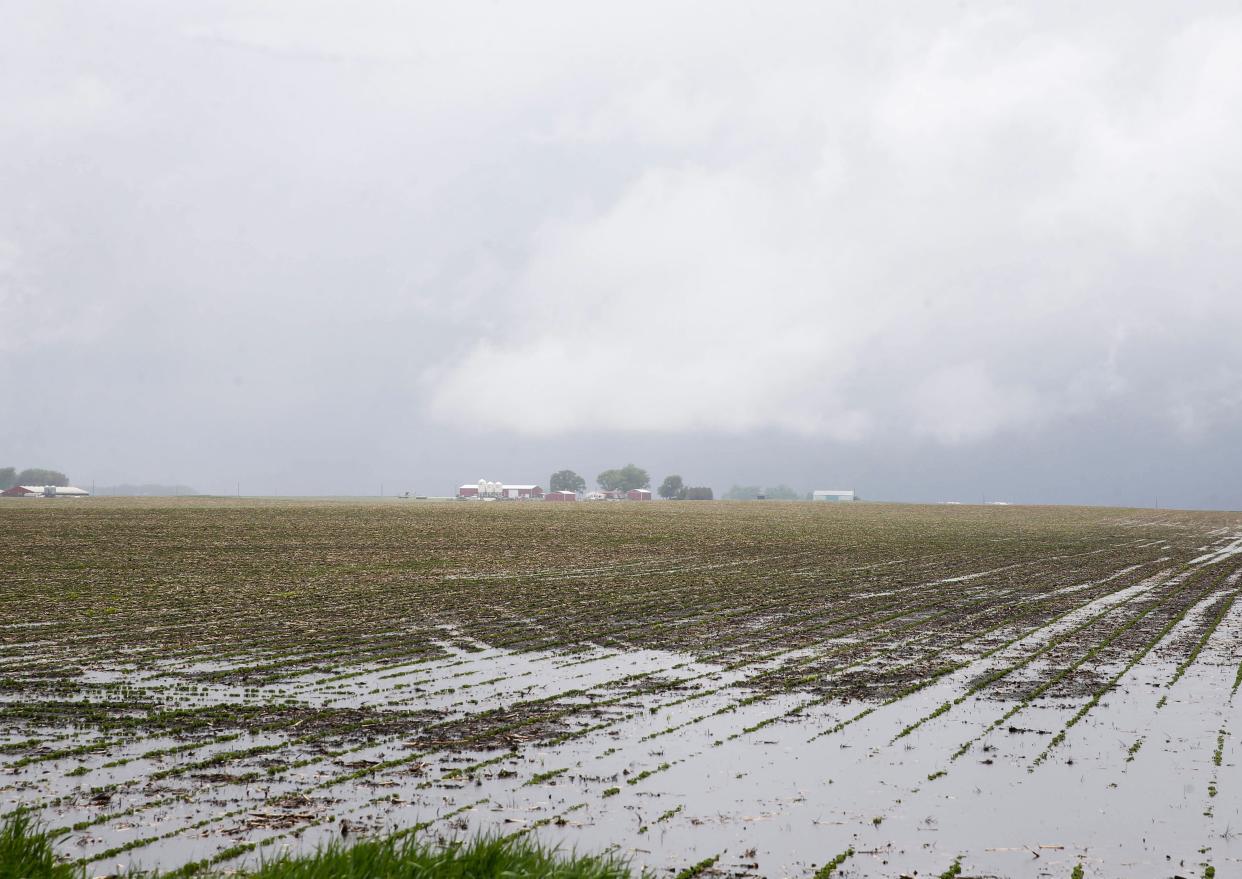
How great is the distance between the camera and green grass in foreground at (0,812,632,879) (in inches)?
246

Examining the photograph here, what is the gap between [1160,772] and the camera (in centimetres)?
1060

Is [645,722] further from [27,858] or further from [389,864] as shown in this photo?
[27,858]

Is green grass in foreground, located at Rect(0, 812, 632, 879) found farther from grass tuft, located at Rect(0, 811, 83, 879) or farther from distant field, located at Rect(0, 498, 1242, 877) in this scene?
distant field, located at Rect(0, 498, 1242, 877)

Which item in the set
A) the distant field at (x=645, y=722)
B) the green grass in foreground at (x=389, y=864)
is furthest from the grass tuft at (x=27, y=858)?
the distant field at (x=645, y=722)

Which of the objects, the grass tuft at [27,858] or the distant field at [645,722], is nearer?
the grass tuft at [27,858]

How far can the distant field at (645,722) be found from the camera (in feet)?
28.2

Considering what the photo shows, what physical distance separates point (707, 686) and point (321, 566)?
23417 millimetres

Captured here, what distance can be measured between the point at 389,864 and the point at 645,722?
21.1ft

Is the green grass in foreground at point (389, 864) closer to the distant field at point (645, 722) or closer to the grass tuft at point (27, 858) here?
the grass tuft at point (27, 858)

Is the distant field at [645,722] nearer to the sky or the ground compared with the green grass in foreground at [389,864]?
nearer to the ground

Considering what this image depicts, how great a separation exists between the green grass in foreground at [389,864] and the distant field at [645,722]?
72 cm

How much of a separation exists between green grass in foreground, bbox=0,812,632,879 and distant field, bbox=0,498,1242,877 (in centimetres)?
72

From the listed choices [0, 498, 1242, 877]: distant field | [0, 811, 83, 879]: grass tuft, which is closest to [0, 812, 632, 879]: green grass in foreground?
[0, 811, 83, 879]: grass tuft

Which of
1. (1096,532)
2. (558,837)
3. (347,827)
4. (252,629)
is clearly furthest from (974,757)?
(1096,532)
